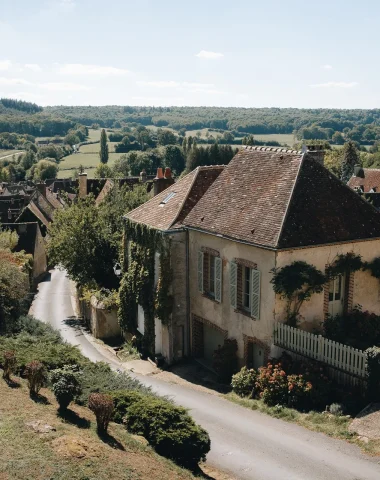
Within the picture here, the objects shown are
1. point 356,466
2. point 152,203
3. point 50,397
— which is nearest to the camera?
point 356,466

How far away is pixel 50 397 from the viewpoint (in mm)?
15484

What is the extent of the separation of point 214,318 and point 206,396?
13.1ft

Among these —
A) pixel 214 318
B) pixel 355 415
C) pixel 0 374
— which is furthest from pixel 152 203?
pixel 355 415

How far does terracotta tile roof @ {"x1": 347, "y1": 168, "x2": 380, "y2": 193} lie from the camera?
6948 cm

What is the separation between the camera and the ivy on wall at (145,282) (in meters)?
24.4

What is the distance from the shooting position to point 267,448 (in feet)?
51.1

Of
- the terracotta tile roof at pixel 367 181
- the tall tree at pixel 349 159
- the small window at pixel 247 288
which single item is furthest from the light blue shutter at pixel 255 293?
the tall tree at pixel 349 159

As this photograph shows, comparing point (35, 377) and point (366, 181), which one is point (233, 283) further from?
point (366, 181)

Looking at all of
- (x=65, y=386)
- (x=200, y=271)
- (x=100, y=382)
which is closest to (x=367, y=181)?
(x=200, y=271)

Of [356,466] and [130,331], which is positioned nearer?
[356,466]

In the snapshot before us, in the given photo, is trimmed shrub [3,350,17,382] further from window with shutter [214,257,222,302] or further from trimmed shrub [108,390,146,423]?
window with shutter [214,257,222,302]

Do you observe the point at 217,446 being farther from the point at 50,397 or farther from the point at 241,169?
the point at 241,169

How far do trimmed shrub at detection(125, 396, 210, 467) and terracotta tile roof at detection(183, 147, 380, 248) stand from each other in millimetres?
7590

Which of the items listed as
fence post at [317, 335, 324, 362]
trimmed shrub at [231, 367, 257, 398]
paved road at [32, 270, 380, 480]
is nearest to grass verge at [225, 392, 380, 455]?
paved road at [32, 270, 380, 480]
